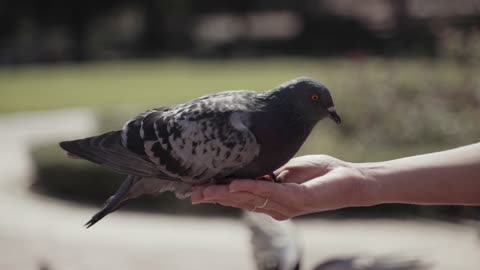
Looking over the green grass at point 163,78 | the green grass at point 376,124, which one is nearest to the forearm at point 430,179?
the green grass at point 376,124

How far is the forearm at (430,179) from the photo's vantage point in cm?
328

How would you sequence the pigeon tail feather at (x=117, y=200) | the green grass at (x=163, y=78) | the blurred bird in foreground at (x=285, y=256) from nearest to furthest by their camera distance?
the pigeon tail feather at (x=117, y=200) → the blurred bird in foreground at (x=285, y=256) → the green grass at (x=163, y=78)

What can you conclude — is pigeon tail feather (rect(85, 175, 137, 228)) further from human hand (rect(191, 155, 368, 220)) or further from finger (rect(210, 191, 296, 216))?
finger (rect(210, 191, 296, 216))

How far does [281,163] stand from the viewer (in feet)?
10.6

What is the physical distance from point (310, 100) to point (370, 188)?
0.57 metres

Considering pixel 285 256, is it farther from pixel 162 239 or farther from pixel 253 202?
pixel 162 239

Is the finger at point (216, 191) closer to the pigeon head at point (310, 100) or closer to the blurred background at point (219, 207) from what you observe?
the pigeon head at point (310, 100)

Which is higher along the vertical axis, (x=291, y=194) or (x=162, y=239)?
(x=291, y=194)

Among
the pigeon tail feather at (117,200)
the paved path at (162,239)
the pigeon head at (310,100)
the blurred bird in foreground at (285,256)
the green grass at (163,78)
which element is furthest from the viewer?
the green grass at (163,78)

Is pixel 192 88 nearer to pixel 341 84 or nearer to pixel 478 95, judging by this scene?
pixel 341 84

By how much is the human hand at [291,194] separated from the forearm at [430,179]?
81 mm

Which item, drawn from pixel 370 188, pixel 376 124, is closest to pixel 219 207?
pixel 376 124

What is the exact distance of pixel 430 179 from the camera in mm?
3334

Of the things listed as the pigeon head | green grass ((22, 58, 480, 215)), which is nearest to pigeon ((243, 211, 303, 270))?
the pigeon head
